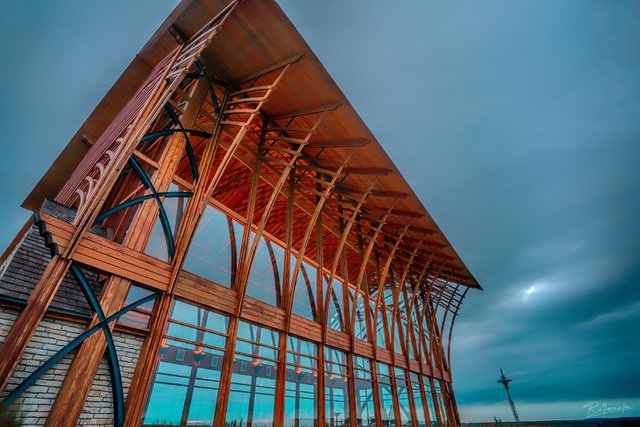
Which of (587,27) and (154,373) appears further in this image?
(587,27)

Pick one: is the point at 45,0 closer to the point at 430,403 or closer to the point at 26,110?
the point at 430,403

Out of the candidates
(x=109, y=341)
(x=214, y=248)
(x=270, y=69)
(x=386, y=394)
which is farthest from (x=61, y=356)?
(x=386, y=394)

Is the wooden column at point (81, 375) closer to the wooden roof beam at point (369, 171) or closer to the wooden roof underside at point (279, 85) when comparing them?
the wooden roof underside at point (279, 85)

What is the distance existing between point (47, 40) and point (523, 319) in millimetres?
110127

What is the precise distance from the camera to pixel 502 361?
3819 inches

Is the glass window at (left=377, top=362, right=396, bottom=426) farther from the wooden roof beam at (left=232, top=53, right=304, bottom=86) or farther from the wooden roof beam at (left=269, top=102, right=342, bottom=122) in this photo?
the wooden roof beam at (left=232, top=53, right=304, bottom=86)

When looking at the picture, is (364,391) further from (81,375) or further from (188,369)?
(81,375)

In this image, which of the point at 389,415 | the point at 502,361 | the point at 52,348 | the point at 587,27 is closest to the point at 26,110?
the point at 52,348

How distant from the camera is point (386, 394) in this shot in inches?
383

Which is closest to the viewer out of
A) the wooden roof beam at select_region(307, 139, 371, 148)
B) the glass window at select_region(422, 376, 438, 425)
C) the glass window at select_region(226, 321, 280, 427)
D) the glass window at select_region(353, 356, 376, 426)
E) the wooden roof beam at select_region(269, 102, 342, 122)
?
the glass window at select_region(226, 321, 280, 427)

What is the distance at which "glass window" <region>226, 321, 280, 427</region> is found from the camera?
5.54m

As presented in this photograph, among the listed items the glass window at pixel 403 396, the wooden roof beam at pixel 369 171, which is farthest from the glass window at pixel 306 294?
the glass window at pixel 403 396

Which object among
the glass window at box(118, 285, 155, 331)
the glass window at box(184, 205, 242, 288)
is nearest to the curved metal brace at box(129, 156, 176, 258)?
the glass window at box(184, 205, 242, 288)

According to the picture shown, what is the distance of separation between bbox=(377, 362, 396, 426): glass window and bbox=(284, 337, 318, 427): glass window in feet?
10.8
